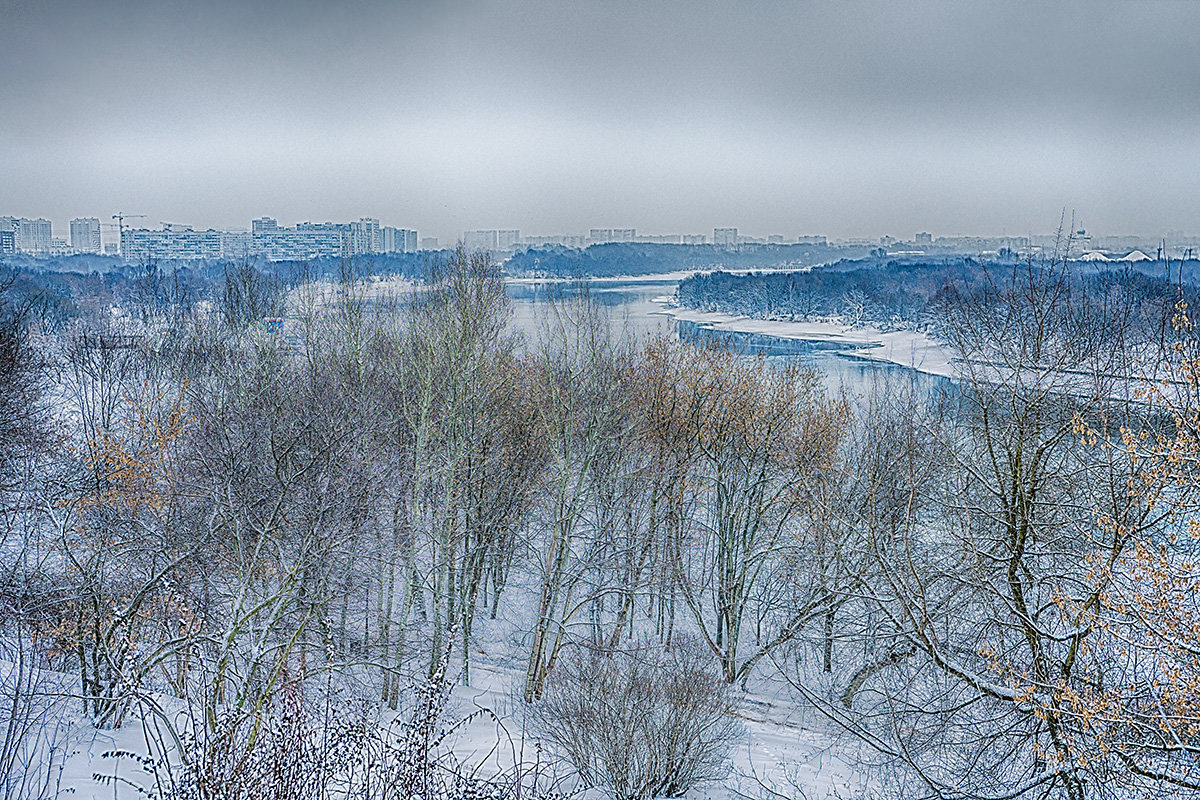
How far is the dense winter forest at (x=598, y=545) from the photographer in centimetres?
616

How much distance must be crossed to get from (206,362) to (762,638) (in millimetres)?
15830

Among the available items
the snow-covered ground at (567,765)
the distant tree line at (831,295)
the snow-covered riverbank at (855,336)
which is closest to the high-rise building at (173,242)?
the snow-covered riverbank at (855,336)

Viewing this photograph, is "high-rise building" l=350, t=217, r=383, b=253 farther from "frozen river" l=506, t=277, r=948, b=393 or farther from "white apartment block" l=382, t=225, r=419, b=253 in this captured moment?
"frozen river" l=506, t=277, r=948, b=393

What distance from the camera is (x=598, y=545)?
15211mm

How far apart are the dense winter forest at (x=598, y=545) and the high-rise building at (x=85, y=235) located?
71644 mm

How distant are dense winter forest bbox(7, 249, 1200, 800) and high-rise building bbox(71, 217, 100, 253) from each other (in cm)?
7164

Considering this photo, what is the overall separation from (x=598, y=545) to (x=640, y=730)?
673 centimetres

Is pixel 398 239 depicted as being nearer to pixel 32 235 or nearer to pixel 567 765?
pixel 567 765

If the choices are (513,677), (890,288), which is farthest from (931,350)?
(513,677)

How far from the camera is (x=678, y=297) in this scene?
78625 mm

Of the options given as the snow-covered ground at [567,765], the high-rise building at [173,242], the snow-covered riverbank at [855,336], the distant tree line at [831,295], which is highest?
the high-rise building at [173,242]

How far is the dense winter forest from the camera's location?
20.2 ft

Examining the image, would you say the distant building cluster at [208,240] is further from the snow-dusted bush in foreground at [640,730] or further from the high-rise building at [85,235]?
the snow-dusted bush in foreground at [640,730]

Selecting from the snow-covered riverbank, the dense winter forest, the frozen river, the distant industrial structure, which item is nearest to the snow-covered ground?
the dense winter forest
